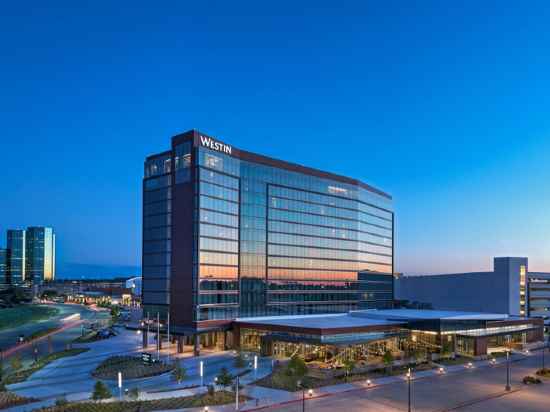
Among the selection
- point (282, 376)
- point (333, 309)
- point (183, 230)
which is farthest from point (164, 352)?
point (333, 309)

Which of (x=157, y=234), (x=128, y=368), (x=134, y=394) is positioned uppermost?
(x=157, y=234)

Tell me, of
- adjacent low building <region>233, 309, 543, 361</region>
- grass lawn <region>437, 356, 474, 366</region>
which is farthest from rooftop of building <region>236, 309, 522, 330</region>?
grass lawn <region>437, 356, 474, 366</region>

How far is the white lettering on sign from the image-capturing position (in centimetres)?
8686

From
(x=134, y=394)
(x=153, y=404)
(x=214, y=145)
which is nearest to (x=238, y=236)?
(x=214, y=145)

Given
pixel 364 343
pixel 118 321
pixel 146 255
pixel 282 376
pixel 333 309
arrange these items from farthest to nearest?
pixel 118 321, pixel 333 309, pixel 146 255, pixel 364 343, pixel 282 376

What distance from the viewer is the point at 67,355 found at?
76.9m

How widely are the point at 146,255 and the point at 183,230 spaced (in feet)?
39.0

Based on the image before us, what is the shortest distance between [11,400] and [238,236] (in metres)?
52.2

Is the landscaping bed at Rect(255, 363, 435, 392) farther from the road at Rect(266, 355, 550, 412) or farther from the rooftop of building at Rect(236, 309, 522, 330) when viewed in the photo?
the rooftop of building at Rect(236, 309, 522, 330)

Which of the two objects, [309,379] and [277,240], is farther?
[277,240]

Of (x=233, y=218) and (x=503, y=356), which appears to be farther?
(x=233, y=218)

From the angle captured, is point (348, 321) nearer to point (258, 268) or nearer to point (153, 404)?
point (258, 268)

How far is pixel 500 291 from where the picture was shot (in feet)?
434

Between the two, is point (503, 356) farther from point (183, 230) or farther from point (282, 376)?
point (183, 230)
